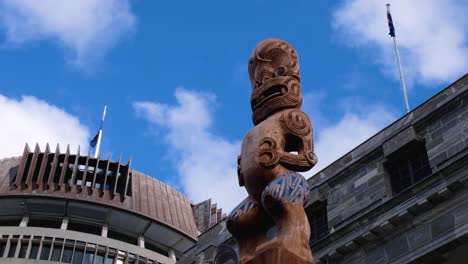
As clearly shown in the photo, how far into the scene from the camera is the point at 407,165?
19.5m

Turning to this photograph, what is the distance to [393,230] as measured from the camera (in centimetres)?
1772

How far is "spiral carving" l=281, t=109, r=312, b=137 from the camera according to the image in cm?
844

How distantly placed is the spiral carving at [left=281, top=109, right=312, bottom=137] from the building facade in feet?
142

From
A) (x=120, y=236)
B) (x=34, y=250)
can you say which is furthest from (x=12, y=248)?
(x=120, y=236)

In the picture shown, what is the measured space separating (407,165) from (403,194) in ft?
6.56

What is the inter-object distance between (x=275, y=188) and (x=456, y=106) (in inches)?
494

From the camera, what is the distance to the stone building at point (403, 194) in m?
16.6

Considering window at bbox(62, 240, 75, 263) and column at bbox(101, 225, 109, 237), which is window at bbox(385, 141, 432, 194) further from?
column at bbox(101, 225, 109, 237)

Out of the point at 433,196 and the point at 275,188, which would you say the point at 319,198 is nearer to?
the point at 433,196

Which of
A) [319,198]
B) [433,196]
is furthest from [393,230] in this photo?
[319,198]

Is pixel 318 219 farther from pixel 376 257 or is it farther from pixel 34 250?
pixel 34 250

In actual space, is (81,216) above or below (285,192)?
above

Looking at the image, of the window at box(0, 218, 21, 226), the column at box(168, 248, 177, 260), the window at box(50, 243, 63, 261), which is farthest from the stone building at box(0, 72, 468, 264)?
the window at box(0, 218, 21, 226)

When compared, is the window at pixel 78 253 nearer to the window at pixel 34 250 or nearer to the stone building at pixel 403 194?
the window at pixel 34 250
